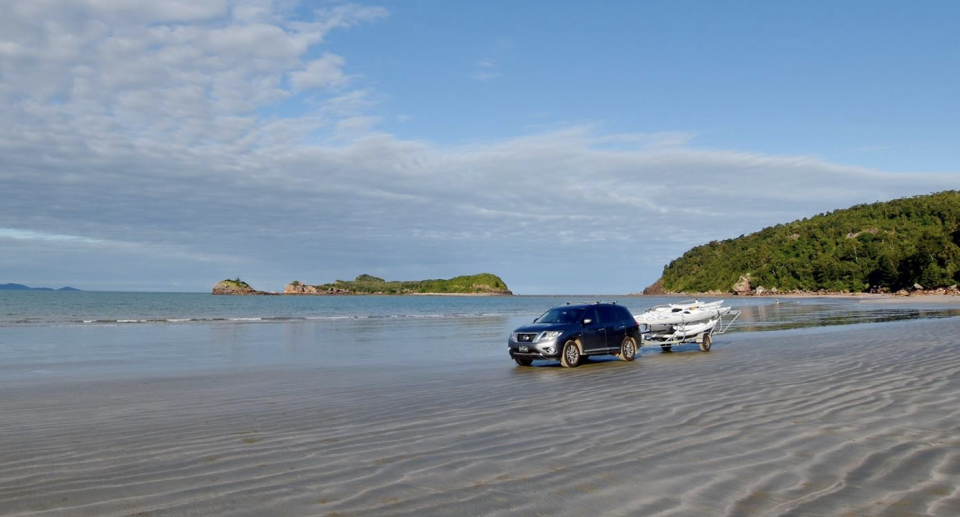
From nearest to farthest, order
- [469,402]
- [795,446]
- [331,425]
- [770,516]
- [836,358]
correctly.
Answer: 1. [770,516]
2. [795,446]
3. [331,425]
4. [469,402]
5. [836,358]

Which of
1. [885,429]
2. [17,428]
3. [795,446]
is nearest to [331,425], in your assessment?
[17,428]

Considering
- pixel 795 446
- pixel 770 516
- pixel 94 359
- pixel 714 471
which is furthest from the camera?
pixel 94 359

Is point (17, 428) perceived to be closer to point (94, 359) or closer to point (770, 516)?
point (770, 516)

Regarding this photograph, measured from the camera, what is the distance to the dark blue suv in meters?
19.1

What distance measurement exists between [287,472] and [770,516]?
14.2 ft

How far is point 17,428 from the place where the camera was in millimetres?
9883

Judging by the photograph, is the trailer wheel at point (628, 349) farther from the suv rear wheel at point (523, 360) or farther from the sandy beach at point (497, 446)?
the sandy beach at point (497, 446)

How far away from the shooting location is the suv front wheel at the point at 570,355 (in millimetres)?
19047

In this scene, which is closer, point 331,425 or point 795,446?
point 795,446

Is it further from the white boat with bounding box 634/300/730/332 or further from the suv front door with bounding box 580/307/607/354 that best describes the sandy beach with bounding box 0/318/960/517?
the white boat with bounding box 634/300/730/332

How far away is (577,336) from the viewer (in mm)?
19484

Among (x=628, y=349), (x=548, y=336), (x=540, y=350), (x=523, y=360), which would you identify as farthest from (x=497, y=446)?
(x=628, y=349)

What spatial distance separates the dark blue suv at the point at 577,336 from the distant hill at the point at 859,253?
102755 mm

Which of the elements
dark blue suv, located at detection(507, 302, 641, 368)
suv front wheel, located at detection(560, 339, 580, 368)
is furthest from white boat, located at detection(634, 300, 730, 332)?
suv front wheel, located at detection(560, 339, 580, 368)
